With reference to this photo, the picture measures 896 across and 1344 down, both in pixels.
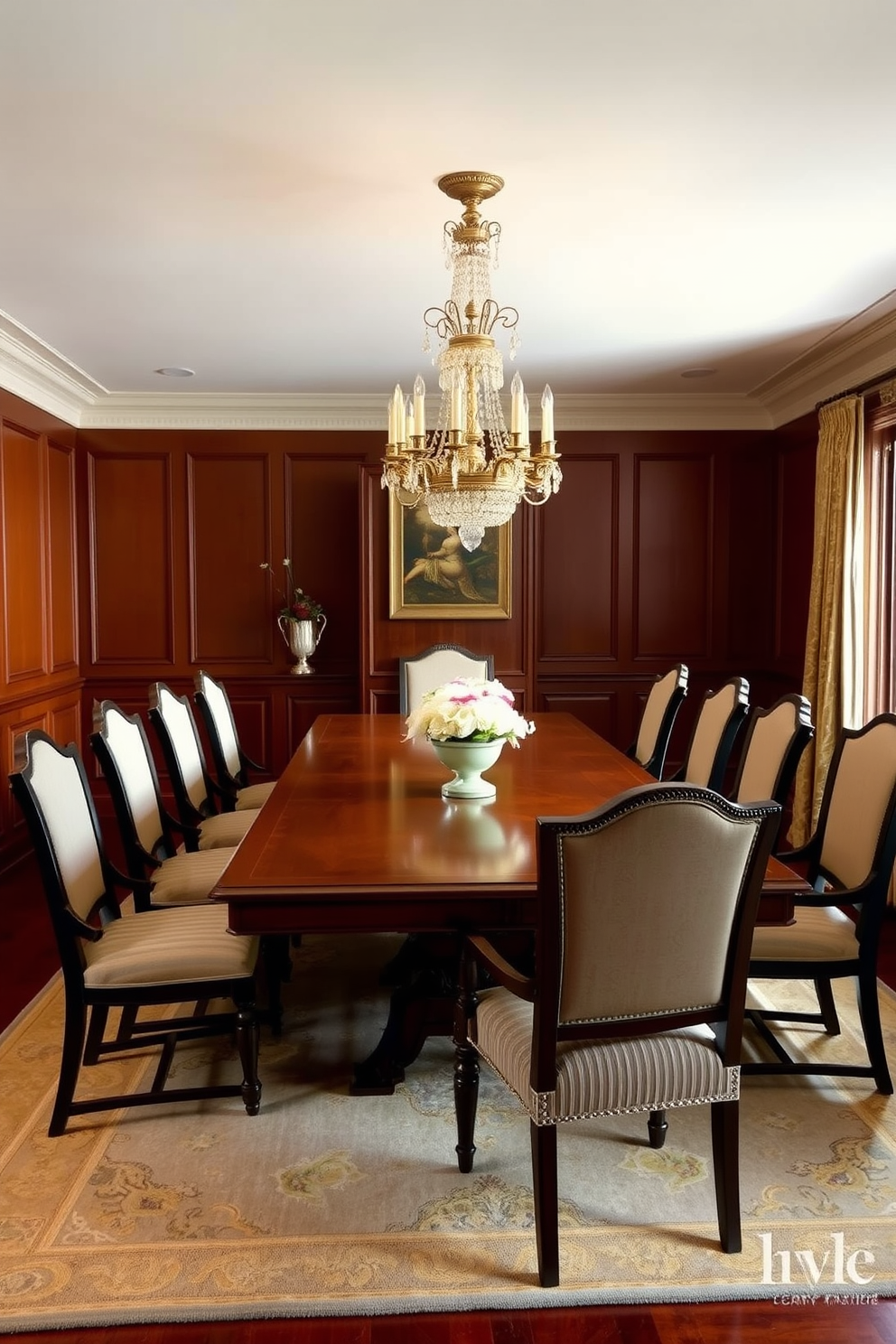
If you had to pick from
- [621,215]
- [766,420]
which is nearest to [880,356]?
[766,420]

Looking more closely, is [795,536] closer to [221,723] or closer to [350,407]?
[350,407]

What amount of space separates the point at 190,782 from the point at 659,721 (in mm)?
2064

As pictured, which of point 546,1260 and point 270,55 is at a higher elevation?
point 270,55

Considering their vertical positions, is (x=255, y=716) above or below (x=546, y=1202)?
above

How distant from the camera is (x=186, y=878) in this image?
3.29 m

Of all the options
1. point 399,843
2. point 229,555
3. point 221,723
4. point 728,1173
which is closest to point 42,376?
point 229,555

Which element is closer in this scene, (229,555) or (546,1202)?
(546,1202)

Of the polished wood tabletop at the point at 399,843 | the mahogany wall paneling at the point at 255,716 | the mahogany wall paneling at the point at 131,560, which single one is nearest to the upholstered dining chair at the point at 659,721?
the polished wood tabletop at the point at 399,843

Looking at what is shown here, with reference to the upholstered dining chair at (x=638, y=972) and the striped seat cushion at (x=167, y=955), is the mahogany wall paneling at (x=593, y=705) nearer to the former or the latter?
the striped seat cushion at (x=167, y=955)

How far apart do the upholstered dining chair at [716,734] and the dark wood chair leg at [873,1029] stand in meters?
0.88

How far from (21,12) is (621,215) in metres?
1.95

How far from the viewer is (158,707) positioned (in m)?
3.83

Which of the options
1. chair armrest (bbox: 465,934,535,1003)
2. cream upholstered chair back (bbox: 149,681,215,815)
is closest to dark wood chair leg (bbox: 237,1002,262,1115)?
chair armrest (bbox: 465,934,535,1003)

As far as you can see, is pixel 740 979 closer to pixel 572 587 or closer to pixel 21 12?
pixel 21 12
